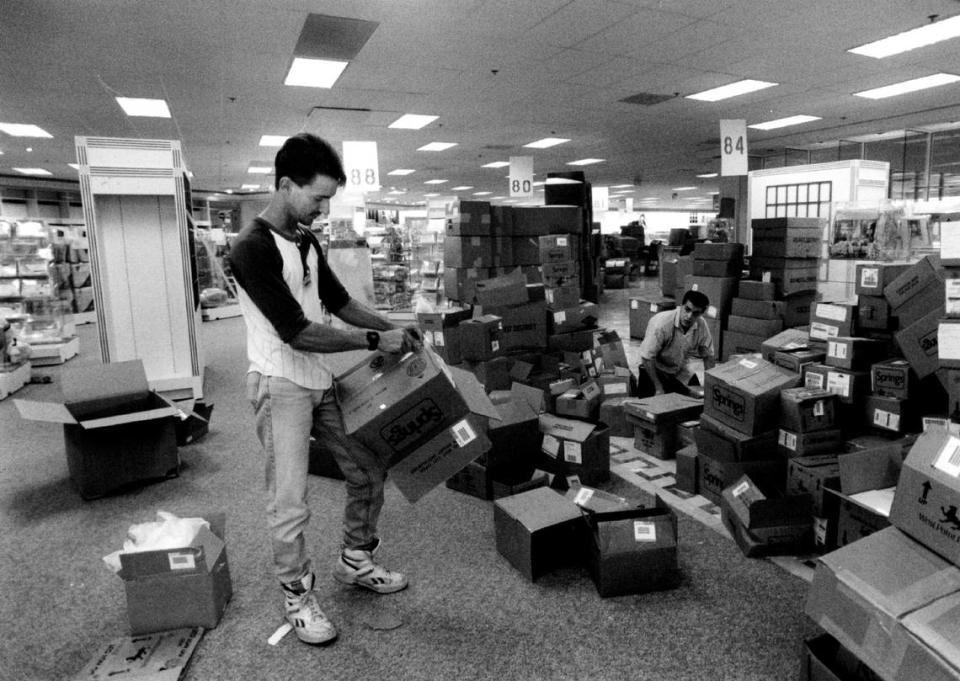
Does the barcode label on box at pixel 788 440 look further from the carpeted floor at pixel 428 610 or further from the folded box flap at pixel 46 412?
the folded box flap at pixel 46 412

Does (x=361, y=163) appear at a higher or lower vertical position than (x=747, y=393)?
higher

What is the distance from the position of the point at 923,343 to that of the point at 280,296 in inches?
92.6

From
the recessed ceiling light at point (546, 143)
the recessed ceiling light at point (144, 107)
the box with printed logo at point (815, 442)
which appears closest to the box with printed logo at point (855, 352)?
the box with printed logo at point (815, 442)

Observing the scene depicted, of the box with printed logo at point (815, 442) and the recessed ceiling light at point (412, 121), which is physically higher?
the recessed ceiling light at point (412, 121)

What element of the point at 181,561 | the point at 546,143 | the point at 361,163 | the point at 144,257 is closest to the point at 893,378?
the point at 181,561

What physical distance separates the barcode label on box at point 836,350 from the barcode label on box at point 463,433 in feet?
5.73

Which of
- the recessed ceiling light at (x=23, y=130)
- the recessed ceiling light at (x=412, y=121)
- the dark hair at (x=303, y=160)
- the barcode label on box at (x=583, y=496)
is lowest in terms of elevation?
the barcode label on box at (x=583, y=496)

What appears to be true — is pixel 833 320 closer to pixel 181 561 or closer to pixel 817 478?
pixel 817 478

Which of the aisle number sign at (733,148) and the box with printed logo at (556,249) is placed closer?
the box with printed logo at (556,249)

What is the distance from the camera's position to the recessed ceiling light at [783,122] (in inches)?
349

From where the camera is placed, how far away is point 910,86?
23.7ft

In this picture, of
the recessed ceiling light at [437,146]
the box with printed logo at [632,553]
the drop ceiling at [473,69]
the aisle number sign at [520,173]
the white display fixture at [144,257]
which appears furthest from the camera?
the aisle number sign at [520,173]

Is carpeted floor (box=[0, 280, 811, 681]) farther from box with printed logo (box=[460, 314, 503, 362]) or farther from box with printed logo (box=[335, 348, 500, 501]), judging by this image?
box with printed logo (box=[460, 314, 503, 362])

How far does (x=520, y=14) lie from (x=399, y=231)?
6.58 meters
